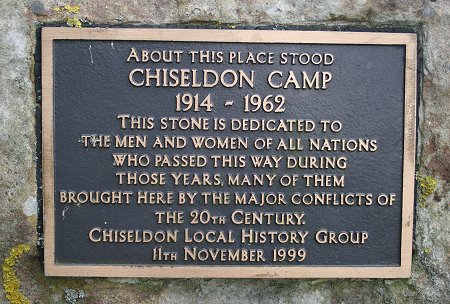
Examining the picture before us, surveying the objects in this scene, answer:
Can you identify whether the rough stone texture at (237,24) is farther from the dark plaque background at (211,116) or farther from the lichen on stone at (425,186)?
the dark plaque background at (211,116)

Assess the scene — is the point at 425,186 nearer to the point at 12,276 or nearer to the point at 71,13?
the point at 71,13

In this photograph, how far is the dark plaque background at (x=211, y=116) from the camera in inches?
101

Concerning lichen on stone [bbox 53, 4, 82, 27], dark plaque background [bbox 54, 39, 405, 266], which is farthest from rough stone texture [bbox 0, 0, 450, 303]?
dark plaque background [bbox 54, 39, 405, 266]

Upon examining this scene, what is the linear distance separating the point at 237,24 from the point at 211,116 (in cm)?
49

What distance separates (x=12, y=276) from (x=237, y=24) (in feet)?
5.58

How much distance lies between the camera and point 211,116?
2.58 m

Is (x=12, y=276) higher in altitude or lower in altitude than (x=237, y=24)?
lower

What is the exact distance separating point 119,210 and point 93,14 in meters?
0.99

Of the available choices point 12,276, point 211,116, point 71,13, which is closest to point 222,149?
point 211,116

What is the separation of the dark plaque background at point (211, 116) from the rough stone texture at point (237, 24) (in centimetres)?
14

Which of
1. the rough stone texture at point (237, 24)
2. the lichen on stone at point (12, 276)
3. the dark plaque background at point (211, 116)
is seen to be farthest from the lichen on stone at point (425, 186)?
the lichen on stone at point (12, 276)

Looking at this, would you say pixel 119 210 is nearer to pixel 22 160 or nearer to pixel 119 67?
pixel 22 160

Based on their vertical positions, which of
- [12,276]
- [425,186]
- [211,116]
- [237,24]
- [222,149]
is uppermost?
[237,24]

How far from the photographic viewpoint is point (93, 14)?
2.60 metres
